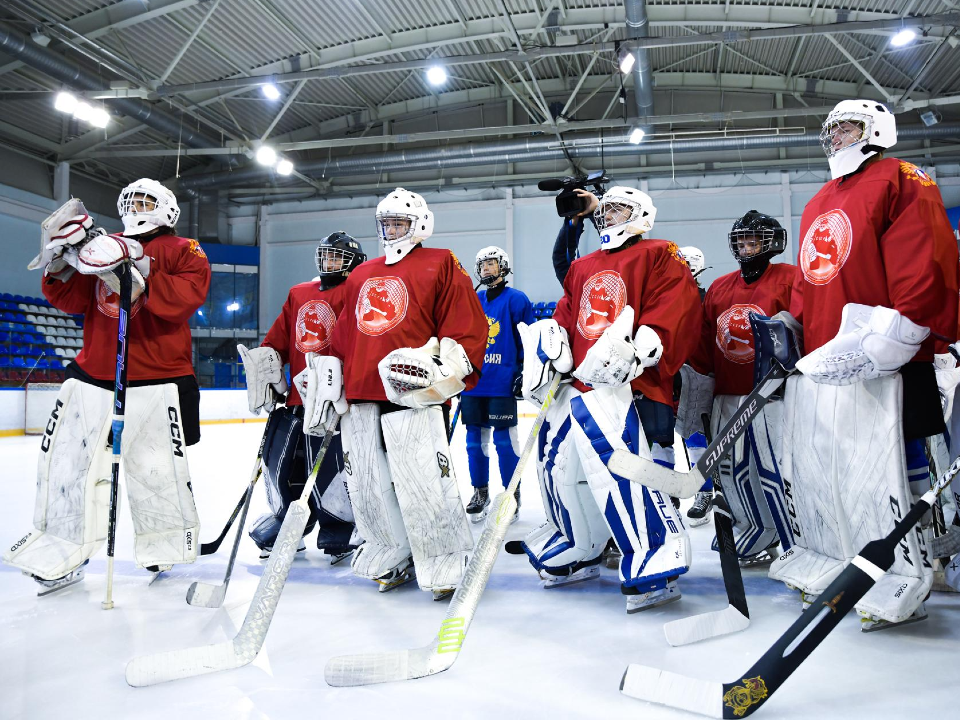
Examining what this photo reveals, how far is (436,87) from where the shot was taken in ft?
41.3

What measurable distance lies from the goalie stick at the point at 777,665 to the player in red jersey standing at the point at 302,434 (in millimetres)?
1731

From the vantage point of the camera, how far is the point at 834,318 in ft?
6.72

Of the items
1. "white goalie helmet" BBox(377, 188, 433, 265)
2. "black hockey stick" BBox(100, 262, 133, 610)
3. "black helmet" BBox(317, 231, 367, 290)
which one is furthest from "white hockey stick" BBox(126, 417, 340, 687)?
"black helmet" BBox(317, 231, 367, 290)

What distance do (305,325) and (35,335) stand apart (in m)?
10.6

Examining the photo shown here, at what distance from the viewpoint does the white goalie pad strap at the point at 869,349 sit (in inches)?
71.9

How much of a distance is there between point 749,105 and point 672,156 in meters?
1.55

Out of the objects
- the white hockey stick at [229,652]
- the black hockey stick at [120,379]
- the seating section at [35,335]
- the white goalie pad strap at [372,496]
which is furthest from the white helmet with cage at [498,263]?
the seating section at [35,335]

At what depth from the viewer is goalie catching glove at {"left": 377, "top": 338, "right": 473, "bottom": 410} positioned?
2.31m

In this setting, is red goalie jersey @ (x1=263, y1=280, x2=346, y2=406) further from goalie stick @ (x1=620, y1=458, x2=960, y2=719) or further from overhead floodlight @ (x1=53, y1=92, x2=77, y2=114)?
overhead floodlight @ (x1=53, y1=92, x2=77, y2=114)

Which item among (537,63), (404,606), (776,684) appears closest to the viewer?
(776,684)

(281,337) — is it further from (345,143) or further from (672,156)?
(672,156)

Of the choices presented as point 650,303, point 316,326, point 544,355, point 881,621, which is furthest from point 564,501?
point 316,326

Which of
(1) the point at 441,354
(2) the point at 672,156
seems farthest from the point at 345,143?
(1) the point at 441,354

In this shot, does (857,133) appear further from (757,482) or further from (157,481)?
(157,481)
